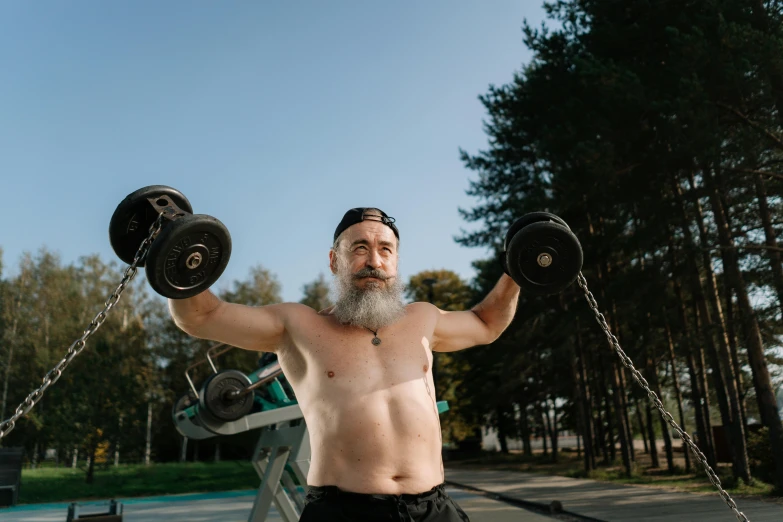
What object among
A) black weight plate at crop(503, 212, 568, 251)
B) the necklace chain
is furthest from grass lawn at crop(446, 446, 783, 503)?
the necklace chain

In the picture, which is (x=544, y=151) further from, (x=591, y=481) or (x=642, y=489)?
(x=591, y=481)

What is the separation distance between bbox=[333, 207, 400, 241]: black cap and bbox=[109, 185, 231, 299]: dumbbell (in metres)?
0.58

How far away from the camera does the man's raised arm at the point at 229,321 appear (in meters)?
2.05

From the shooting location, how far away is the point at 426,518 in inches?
78.0

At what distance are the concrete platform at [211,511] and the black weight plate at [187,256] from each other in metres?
8.06

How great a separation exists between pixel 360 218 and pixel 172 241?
814mm

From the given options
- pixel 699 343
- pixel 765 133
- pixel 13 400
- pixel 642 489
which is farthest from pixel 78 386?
pixel 765 133

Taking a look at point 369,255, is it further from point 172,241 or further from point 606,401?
point 606,401

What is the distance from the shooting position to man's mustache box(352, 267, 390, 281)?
236 cm

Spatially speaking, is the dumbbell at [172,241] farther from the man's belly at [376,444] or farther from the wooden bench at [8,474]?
the wooden bench at [8,474]

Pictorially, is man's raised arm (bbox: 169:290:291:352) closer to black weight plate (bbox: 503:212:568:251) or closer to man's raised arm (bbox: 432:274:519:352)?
man's raised arm (bbox: 432:274:519:352)

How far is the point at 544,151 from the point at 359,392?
11.0 metres

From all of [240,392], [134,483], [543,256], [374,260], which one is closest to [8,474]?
[134,483]

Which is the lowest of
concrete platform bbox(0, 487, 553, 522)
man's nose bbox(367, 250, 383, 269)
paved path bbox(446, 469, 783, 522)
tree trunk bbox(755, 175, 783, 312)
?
concrete platform bbox(0, 487, 553, 522)
